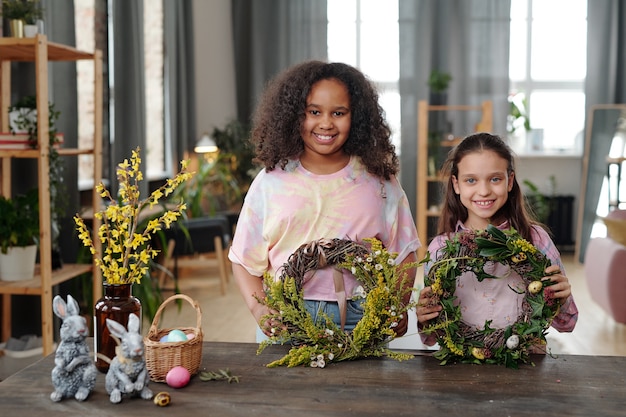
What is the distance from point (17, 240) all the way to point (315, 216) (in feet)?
6.62

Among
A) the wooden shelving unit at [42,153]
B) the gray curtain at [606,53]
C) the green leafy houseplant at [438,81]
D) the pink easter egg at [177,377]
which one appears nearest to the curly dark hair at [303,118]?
the pink easter egg at [177,377]

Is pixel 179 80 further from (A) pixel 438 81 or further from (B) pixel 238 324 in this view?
(B) pixel 238 324

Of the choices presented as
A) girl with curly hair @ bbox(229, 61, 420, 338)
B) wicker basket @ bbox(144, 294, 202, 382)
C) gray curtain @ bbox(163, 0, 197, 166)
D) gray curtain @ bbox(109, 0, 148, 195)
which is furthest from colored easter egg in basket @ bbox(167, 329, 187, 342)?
gray curtain @ bbox(163, 0, 197, 166)

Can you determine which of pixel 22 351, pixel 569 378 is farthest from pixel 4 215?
pixel 569 378

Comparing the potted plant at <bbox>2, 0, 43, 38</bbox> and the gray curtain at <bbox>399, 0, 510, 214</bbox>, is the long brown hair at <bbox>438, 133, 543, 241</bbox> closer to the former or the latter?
the potted plant at <bbox>2, 0, 43, 38</bbox>

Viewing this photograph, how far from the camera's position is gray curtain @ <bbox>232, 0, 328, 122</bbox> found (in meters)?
8.13

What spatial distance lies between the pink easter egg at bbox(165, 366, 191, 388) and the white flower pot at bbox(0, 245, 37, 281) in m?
2.15

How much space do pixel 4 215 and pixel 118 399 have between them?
222 cm

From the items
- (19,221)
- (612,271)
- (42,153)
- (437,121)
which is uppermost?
(437,121)

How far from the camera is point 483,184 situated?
6.30 feet

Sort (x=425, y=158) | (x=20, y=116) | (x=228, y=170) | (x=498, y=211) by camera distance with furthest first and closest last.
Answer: (x=425, y=158), (x=228, y=170), (x=20, y=116), (x=498, y=211)

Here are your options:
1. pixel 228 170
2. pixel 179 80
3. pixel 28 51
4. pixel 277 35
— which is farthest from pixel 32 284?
pixel 277 35

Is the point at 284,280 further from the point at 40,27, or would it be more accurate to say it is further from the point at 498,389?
the point at 40,27

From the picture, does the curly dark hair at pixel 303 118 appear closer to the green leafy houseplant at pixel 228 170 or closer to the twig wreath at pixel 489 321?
the twig wreath at pixel 489 321
